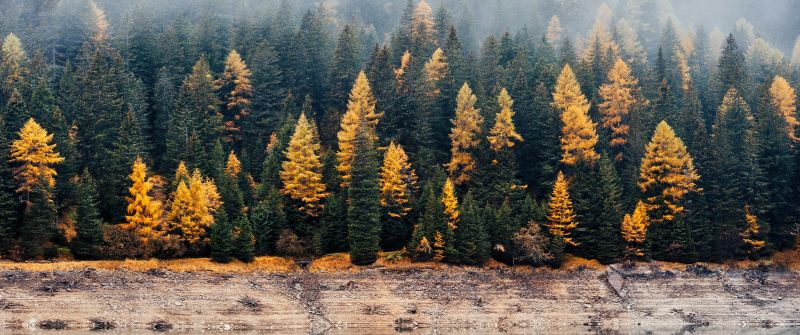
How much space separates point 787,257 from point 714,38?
231 feet

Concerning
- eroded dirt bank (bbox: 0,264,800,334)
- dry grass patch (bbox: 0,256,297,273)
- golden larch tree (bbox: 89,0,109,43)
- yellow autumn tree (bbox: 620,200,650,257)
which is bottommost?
eroded dirt bank (bbox: 0,264,800,334)

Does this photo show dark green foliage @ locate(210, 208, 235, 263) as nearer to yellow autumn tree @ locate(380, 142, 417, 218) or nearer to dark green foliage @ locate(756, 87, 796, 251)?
yellow autumn tree @ locate(380, 142, 417, 218)

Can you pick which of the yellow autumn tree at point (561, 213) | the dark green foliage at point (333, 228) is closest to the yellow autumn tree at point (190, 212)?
the dark green foliage at point (333, 228)

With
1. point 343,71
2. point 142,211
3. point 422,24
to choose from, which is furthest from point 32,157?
point 422,24

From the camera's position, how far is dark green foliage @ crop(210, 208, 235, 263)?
3369 inches

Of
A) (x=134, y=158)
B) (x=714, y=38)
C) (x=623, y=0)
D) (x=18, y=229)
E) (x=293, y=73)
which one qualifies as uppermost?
(x=623, y=0)

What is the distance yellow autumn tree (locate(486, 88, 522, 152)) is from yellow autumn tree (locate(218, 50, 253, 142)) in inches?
1341

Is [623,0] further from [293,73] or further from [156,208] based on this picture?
[156,208]

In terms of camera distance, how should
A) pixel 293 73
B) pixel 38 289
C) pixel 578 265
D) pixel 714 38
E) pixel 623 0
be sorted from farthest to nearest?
pixel 623 0 → pixel 714 38 → pixel 293 73 → pixel 578 265 → pixel 38 289

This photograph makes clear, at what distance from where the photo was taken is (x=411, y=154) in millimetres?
102312

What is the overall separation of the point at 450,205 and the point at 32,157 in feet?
140

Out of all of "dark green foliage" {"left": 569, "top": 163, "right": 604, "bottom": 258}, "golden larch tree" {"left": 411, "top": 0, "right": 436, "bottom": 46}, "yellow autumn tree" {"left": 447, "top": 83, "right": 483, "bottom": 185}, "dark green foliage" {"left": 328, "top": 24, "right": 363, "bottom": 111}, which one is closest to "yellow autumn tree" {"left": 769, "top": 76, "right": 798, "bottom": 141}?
"dark green foliage" {"left": 569, "top": 163, "right": 604, "bottom": 258}

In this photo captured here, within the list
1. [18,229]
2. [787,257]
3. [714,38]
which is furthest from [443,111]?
[714,38]

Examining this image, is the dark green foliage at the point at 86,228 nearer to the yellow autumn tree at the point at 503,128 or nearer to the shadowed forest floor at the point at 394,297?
the shadowed forest floor at the point at 394,297
